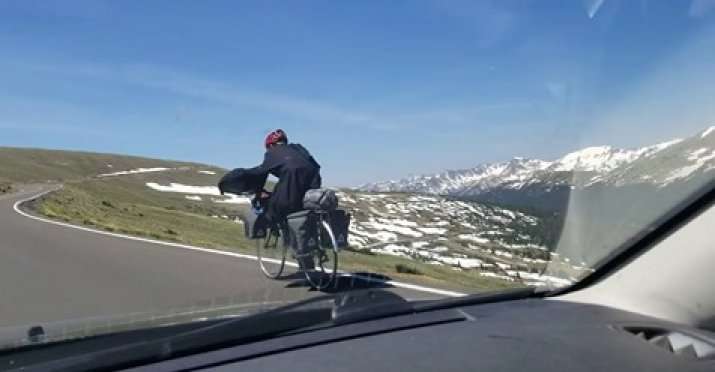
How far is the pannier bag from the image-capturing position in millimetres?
7098

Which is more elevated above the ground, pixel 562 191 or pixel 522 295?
pixel 562 191

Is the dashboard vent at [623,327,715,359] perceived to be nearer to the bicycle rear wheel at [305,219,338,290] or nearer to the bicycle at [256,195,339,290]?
the bicycle at [256,195,339,290]

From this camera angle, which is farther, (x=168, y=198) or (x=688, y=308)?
(x=168, y=198)

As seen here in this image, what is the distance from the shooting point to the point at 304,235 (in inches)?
275

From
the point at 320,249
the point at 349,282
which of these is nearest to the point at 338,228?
the point at 320,249

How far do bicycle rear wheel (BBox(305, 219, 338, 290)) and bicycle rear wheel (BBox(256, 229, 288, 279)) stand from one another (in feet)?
1.12

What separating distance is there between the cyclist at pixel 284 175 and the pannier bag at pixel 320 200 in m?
0.07

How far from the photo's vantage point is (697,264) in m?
3.82

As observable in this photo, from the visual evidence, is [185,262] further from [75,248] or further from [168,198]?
[168,198]

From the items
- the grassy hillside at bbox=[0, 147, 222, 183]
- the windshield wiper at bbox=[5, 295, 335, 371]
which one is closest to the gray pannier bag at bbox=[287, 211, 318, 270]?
the windshield wiper at bbox=[5, 295, 335, 371]

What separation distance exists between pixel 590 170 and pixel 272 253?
426cm

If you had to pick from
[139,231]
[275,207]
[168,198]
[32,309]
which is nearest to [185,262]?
[32,309]

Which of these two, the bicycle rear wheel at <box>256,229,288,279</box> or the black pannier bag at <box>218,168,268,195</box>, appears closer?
the black pannier bag at <box>218,168,268,195</box>

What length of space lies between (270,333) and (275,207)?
12.9 ft
